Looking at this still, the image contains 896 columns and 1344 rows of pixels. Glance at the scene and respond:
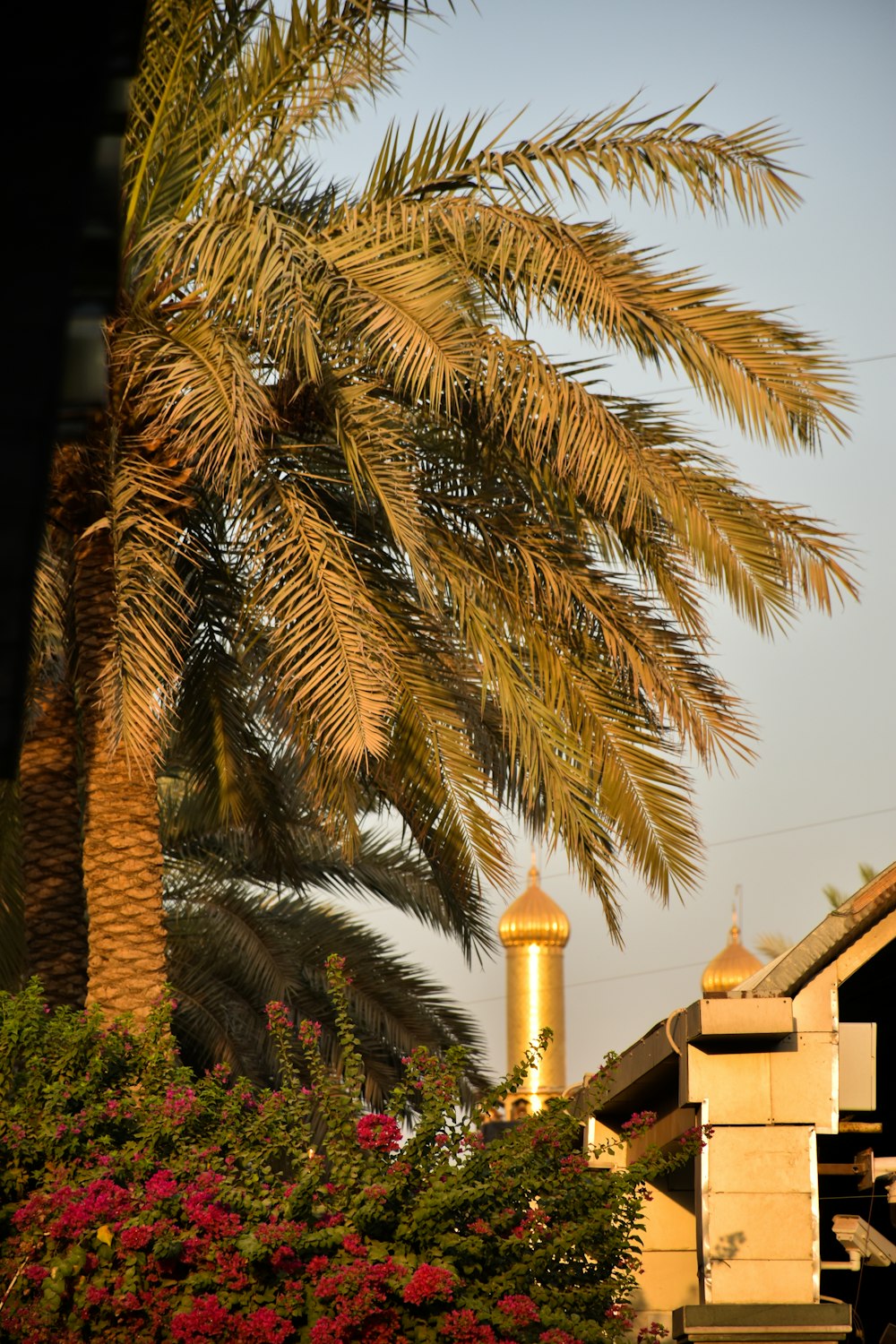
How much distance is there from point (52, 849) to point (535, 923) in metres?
41.4

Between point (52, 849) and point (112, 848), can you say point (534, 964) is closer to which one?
point (52, 849)

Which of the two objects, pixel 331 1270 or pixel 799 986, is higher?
pixel 799 986

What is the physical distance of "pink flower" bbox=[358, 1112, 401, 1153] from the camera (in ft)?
24.2

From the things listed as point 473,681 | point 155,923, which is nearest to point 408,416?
point 473,681

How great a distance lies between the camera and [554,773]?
1088cm

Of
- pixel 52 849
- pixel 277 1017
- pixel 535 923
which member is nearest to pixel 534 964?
pixel 535 923

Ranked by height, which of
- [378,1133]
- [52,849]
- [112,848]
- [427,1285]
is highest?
[52,849]

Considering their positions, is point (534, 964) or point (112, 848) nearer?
point (112, 848)

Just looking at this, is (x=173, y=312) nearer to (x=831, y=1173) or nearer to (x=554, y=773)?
(x=554, y=773)

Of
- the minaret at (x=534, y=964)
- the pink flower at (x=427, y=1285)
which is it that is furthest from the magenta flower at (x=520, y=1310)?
the minaret at (x=534, y=964)

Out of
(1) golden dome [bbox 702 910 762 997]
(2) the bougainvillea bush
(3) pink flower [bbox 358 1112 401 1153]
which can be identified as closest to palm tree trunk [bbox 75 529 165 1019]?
(2) the bougainvillea bush

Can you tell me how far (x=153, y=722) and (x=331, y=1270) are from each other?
13.6 feet

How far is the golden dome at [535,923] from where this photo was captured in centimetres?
5203

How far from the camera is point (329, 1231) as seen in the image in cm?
709
